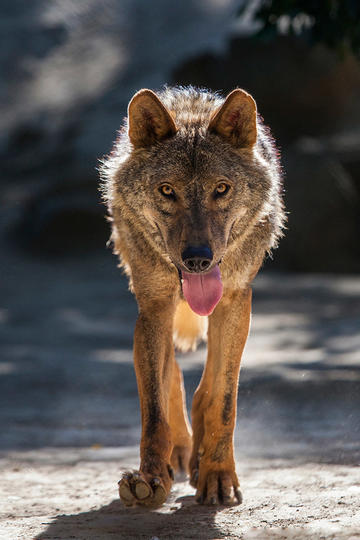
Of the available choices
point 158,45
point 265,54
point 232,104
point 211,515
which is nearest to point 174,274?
point 232,104

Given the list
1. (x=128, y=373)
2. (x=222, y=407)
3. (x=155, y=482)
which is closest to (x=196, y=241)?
(x=222, y=407)

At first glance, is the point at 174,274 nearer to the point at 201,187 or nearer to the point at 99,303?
the point at 201,187

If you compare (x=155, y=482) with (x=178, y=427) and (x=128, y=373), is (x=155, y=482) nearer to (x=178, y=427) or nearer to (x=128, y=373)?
(x=178, y=427)

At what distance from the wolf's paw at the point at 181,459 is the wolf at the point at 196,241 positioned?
30 cm

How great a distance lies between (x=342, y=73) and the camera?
1861 cm

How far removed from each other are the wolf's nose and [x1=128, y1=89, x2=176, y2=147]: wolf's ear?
0.80 metres

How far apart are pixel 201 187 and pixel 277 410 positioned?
8.40ft

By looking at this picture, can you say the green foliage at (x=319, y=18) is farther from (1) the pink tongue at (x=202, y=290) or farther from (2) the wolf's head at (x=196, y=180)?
(1) the pink tongue at (x=202, y=290)

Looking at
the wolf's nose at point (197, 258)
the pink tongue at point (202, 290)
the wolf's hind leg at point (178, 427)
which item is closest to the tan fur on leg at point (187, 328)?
the wolf's hind leg at point (178, 427)

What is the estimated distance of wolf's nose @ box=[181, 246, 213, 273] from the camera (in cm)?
396

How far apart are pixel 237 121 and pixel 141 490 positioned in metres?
1.95

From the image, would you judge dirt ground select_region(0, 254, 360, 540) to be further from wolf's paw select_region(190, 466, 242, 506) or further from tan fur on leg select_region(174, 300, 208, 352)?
tan fur on leg select_region(174, 300, 208, 352)

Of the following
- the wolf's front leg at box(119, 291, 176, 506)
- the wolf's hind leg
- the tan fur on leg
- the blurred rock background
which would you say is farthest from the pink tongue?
the blurred rock background

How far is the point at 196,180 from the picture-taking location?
4227 millimetres
